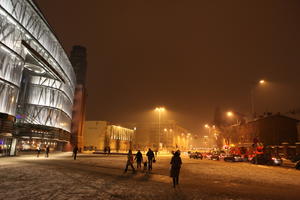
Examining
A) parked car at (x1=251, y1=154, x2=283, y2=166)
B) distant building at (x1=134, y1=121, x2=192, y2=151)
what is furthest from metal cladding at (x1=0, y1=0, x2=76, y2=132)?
distant building at (x1=134, y1=121, x2=192, y2=151)

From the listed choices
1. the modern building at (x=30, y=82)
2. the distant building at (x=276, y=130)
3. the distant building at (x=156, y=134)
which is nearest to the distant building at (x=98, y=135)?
the modern building at (x=30, y=82)

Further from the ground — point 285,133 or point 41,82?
A: point 41,82

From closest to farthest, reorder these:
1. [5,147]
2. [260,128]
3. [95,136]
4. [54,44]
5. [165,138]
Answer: [5,147] < [54,44] < [260,128] < [95,136] < [165,138]

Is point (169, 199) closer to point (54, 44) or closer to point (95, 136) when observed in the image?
point (54, 44)

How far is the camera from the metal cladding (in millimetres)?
31422

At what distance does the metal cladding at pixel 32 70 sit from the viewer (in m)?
31.4

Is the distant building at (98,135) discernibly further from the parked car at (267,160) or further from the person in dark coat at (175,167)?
the person in dark coat at (175,167)

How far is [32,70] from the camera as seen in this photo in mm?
50062

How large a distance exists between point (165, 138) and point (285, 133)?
7784 cm

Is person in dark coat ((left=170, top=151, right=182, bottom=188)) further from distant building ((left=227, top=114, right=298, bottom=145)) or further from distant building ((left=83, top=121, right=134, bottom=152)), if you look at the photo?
distant building ((left=83, top=121, right=134, bottom=152))

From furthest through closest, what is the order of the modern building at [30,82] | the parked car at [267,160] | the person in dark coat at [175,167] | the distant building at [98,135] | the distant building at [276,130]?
the distant building at [98,135]
the distant building at [276,130]
the modern building at [30,82]
the parked car at [267,160]
the person in dark coat at [175,167]

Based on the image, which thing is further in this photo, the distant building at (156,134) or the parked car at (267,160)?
the distant building at (156,134)

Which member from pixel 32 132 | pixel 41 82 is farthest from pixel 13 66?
pixel 41 82

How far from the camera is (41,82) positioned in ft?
175
